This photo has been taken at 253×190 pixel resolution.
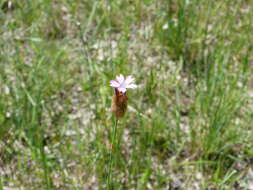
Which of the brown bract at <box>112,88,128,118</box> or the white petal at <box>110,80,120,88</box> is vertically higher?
the white petal at <box>110,80,120,88</box>

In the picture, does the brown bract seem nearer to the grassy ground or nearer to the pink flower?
the pink flower

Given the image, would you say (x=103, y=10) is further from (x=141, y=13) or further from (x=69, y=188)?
(x=69, y=188)

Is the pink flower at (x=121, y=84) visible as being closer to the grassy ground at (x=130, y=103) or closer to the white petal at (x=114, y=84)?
the white petal at (x=114, y=84)

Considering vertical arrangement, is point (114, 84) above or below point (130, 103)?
above

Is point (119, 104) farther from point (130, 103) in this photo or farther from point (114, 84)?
point (130, 103)

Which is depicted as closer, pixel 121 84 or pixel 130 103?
pixel 121 84

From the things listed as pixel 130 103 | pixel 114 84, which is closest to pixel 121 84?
pixel 114 84

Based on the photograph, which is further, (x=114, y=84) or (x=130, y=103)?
(x=130, y=103)

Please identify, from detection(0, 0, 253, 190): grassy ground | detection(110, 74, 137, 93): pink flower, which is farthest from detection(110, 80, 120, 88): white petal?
detection(0, 0, 253, 190): grassy ground

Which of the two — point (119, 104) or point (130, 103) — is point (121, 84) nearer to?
point (119, 104)
